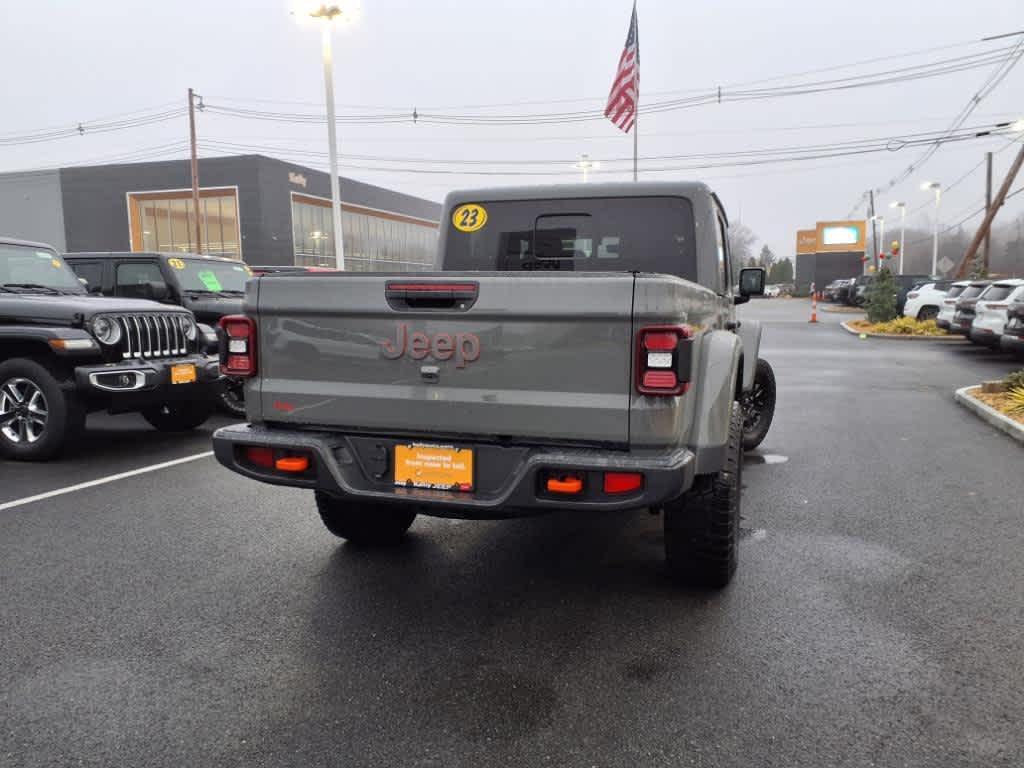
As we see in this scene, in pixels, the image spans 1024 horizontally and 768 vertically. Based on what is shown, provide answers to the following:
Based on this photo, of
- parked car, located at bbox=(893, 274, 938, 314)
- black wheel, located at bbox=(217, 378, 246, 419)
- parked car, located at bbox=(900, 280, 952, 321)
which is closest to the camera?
black wheel, located at bbox=(217, 378, 246, 419)

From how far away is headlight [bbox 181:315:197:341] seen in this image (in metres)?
7.38

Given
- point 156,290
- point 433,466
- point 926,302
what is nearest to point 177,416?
point 156,290

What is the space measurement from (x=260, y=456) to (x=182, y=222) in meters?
45.9

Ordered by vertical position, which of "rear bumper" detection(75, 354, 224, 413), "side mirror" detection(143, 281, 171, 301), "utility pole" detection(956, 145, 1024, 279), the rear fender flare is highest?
"utility pole" detection(956, 145, 1024, 279)

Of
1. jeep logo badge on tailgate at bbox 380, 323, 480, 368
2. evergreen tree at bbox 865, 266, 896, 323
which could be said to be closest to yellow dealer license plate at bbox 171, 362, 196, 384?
jeep logo badge on tailgate at bbox 380, 323, 480, 368

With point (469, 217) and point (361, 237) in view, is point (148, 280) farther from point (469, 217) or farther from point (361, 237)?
point (361, 237)

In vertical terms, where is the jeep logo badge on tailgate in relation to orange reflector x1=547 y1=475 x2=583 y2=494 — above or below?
above

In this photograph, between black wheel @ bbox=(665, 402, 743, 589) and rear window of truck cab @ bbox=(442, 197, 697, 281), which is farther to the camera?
rear window of truck cab @ bbox=(442, 197, 697, 281)

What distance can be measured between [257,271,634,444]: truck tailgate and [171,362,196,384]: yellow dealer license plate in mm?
3873

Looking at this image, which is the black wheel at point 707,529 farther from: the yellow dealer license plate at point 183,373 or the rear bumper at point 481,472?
the yellow dealer license plate at point 183,373

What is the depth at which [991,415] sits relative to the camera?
27.7 ft

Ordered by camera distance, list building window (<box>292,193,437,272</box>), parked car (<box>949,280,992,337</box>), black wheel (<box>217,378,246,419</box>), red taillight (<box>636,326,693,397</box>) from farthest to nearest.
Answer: building window (<box>292,193,437,272</box>) < parked car (<box>949,280,992,337</box>) < black wheel (<box>217,378,246,419</box>) < red taillight (<box>636,326,693,397</box>)

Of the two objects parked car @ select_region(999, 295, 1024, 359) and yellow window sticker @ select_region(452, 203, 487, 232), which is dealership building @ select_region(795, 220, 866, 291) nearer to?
parked car @ select_region(999, 295, 1024, 359)

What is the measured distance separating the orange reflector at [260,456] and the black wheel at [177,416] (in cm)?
493
